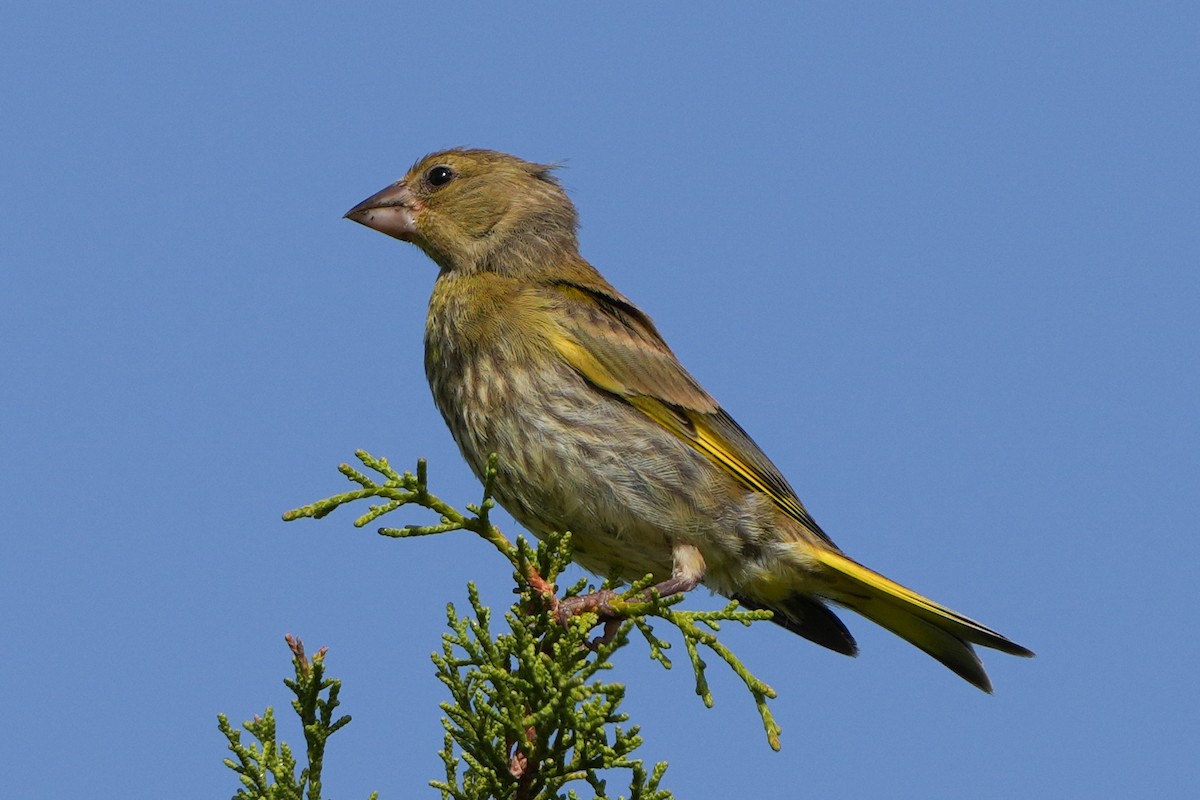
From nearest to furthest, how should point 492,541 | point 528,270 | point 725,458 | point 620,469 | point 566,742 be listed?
point 566,742 < point 492,541 < point 620,469 < point 725,458 < point 528,270

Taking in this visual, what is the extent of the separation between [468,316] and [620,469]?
90cm

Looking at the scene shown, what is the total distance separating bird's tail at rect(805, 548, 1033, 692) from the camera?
4.85 metres

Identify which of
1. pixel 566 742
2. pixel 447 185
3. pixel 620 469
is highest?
pixel 447 185

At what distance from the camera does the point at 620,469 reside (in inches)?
190

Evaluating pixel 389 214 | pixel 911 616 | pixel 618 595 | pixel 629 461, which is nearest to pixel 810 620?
pixel 911 616

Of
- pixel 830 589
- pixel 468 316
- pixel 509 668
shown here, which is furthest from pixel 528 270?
pixel 509 668

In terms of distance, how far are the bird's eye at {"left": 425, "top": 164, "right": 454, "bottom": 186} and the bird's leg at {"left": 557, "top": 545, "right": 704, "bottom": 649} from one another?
2.18m

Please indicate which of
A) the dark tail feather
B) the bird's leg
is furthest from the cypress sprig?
the dark tail feather

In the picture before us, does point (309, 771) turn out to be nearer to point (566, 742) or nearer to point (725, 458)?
point (566, 742)

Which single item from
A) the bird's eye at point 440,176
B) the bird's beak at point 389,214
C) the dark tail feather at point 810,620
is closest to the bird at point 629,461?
the dark tail feather at point 810,620

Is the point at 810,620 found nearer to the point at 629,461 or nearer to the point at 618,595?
the point at 629,461

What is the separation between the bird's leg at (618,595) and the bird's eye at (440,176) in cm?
218

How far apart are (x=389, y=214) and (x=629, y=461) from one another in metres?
1.85

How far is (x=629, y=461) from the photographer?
4.87m
